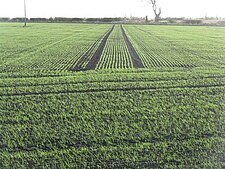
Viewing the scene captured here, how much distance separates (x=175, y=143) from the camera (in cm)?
527

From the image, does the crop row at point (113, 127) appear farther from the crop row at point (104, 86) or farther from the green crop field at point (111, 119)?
the crop row at point (104, 86)

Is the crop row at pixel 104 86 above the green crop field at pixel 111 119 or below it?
above

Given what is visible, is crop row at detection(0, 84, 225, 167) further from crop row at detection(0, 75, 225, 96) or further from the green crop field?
crop row at detection(0, 75, 225, 96)

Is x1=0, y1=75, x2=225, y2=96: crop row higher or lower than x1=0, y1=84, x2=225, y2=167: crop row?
above

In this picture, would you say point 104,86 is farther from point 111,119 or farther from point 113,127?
point 113,127

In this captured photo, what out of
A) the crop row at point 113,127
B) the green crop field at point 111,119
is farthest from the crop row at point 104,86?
the crop row at point 113,127

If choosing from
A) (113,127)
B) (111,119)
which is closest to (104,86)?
(111,119)

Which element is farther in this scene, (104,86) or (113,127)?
(104,86)

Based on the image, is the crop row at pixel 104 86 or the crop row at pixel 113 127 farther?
the crop row at pixel 104 86

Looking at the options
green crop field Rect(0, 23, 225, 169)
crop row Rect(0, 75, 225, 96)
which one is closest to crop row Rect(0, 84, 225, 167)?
green crop field Rect(0, 23, 225, 169)

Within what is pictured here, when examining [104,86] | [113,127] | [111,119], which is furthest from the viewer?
[104,86]

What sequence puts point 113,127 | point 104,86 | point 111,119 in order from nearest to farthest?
point 113,127 → point 111,119 → point 104,86

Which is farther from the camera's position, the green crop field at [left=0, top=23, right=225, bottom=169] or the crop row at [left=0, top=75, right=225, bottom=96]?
the crop row at [left=0, top=75, right=225, bottom=96]

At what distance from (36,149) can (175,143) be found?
3.02 m
